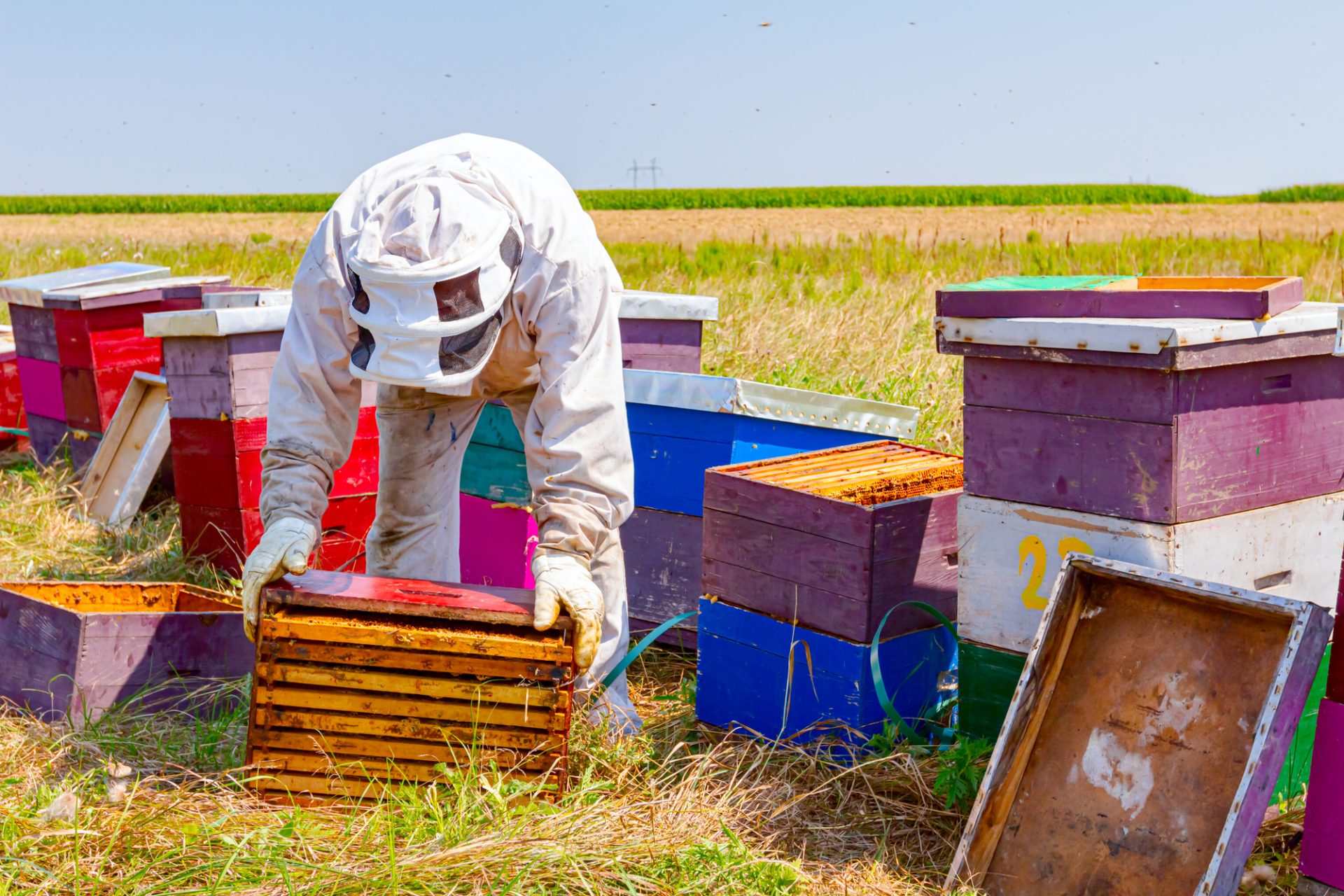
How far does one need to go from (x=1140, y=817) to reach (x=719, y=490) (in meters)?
1.33

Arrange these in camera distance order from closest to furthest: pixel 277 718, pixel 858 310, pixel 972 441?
pixel 277 718 → pixel 972 441 → pixel 858 310

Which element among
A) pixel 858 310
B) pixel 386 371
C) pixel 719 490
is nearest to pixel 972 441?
pixel 719 490

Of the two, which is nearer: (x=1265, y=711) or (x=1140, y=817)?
(x=1265, y=711)

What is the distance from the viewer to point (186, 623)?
10.7ft

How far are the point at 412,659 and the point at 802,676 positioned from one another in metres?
1.06

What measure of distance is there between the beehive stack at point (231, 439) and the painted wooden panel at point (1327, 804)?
10.3 feet

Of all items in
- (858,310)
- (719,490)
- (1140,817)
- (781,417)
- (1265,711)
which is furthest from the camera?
(858,310)

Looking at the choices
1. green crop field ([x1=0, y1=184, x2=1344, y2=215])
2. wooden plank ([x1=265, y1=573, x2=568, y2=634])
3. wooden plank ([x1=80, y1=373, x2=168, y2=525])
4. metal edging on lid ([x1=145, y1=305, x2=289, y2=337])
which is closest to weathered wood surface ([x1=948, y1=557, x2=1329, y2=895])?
wooden plank ([x1=265, y1=573, x2=568, y2=634])

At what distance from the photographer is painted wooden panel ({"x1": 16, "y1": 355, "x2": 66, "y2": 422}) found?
598cm

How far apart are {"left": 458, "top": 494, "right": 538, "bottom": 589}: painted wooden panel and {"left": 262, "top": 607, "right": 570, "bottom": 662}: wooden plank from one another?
130 cm

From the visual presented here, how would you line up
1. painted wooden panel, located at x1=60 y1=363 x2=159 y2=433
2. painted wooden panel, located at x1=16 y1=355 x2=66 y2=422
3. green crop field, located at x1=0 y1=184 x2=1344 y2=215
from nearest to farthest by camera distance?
painted wooden panel, located at x1=60 y1=363 x2=159 y2=433 → painted wooden panel, located at x1=16 y1=355 x2=66 y2=422 → green crop field, located at x1=0 y1=184 x2=1344 y2=215

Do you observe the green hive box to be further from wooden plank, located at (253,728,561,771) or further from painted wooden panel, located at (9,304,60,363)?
painted wooden panel, located at (9,304,60,363)

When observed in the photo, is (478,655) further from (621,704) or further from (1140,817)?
(1140,817)

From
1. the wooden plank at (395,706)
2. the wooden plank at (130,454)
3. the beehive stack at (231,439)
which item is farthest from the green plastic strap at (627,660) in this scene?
the wooden plank at (130,454)
